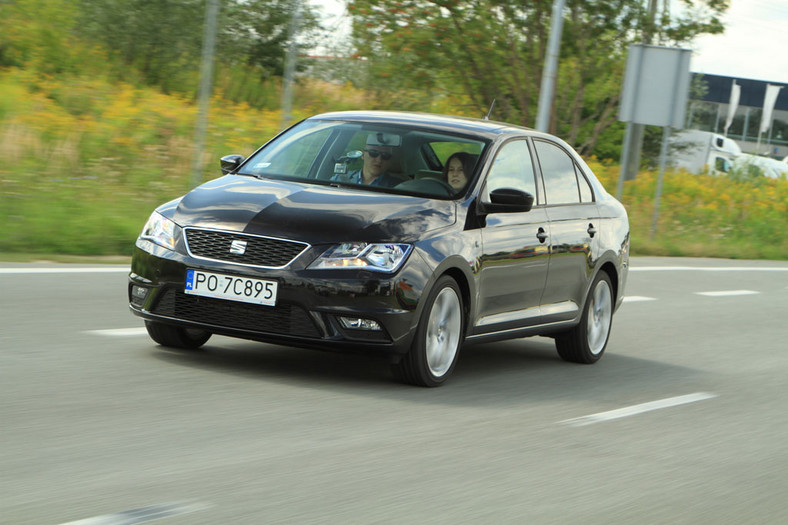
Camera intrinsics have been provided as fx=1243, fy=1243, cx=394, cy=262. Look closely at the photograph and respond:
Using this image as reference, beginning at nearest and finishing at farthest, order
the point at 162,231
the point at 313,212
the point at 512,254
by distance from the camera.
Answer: the point at 313,212 → the point at 162,231 → the point at 512,254

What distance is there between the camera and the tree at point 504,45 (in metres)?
24.9

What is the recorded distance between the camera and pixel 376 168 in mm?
7652

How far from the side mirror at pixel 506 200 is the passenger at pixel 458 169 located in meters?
0.20

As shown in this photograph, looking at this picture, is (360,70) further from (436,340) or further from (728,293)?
(436,340)

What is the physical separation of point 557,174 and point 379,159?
1702 mm

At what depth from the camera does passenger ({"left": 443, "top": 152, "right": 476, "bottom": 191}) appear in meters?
7.59

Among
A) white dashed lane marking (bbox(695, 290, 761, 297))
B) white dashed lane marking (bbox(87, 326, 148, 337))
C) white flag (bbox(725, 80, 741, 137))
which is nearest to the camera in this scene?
white dashed lane marking (bbox(87, 326, 148, 337))

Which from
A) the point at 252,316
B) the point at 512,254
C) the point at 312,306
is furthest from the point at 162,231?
the point at 512,254

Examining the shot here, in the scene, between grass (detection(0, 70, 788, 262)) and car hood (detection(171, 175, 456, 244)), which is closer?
car hood (detection(171, 175, 456, 244))

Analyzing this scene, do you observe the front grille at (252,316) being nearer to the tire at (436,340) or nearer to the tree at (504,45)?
the tire at (436,340)

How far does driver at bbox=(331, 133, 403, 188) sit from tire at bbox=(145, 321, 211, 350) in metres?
1.29

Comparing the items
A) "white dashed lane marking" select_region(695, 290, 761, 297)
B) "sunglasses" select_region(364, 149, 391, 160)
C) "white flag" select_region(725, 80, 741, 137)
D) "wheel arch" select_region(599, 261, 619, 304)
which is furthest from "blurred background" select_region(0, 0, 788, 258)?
"white flag" select_region(725, 80, 741, 137)

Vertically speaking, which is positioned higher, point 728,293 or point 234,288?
point 234,288

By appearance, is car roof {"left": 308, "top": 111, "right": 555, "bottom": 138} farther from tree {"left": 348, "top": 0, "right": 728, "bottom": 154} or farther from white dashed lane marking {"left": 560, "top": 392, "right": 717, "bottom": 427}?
tree {"left": 348, "top": 0, "right": 728, "bottom": 154}
